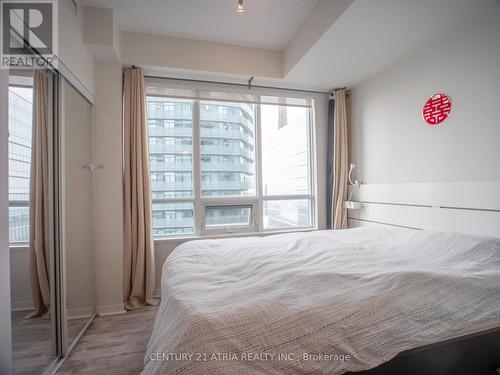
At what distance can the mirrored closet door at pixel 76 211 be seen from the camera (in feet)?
5.86

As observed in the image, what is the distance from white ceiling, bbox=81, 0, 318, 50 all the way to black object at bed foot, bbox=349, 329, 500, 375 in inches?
104

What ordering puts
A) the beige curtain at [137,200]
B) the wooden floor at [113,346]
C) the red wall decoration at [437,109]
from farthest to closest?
1. the beige curtain at [137,200]
2. the red wall decoration at [437,109]
3. the wooden floor at [113,346]

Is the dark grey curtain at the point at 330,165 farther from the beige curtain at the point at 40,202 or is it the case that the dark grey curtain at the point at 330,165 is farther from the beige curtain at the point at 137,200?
the beige curtain at the point at 40,202

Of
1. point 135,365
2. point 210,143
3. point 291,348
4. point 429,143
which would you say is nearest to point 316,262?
point 291,348

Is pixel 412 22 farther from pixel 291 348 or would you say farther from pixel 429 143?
pixel 291 348

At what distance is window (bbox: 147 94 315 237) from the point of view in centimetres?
289

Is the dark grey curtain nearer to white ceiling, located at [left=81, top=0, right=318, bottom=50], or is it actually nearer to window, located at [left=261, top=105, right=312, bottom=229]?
window, located at [left=261, top=105, right=312, bottom=229]

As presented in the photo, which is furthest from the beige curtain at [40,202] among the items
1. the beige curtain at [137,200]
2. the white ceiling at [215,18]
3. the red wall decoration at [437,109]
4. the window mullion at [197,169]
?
the red wall decoration at [437,109]

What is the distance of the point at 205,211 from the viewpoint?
300 centimetres

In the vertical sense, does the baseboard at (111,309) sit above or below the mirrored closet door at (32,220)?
below

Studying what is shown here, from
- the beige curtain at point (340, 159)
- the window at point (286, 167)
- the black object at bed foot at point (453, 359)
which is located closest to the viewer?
the black object at bed foot at point (453, 359)

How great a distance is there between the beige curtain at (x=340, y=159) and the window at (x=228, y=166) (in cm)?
36

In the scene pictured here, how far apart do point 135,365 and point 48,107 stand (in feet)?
6.28

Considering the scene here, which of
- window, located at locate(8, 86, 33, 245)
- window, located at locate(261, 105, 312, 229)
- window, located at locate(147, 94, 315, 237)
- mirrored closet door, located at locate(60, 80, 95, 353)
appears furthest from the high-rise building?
window, located at locate(8, 86, 33, 245)
